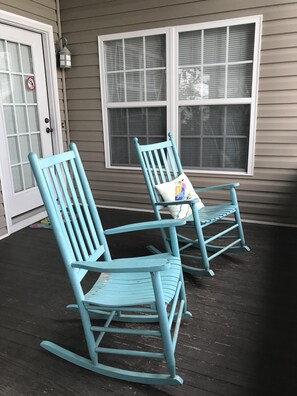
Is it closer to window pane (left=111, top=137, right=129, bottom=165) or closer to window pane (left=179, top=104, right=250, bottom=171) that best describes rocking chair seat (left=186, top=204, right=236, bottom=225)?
window pane (left=179, top=104, right=250, bottom=171)

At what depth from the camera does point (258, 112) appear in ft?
10.9

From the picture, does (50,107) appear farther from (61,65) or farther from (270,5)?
(270,5)

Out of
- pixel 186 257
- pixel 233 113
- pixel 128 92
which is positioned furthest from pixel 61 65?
pixel 186 257

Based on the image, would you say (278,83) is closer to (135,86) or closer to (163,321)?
(135,86)

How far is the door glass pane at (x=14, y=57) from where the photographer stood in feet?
11.1

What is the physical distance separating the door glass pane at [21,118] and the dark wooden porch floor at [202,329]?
1.35 metres

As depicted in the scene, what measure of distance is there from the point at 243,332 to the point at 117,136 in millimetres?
2763

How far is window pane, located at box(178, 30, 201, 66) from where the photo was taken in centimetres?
339

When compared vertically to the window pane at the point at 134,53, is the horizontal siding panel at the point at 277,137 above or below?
below

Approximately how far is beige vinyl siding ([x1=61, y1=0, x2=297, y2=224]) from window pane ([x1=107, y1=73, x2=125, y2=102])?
15 cm

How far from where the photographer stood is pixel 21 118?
141 inches

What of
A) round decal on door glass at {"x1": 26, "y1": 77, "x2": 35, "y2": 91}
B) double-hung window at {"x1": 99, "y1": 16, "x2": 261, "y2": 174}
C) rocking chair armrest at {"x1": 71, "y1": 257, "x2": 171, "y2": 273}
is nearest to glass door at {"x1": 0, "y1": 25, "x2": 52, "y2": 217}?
round decal on door glass at {"x1": 26, "y1": 77, "x2": 35, "y2": 91}

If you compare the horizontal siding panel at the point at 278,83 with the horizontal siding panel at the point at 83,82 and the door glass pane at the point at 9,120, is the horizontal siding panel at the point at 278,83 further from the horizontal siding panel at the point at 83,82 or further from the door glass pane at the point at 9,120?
the door glass pane at the point at 9,120

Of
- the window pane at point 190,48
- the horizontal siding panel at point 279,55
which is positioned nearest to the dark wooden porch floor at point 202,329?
the horizontal siding panel at point 279,55
